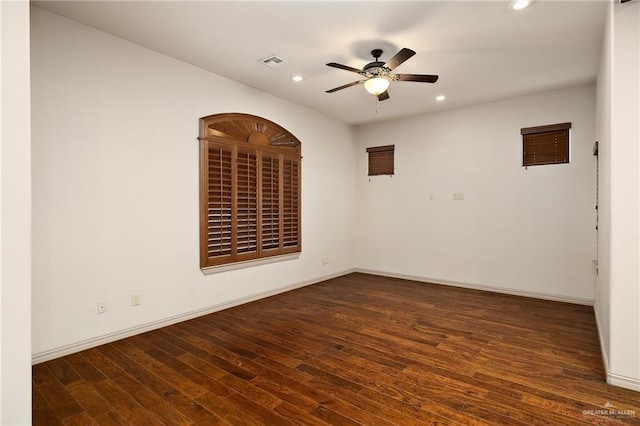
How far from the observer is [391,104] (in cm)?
526

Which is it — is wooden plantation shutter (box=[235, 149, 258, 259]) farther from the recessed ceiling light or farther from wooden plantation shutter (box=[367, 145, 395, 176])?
the recessed ceiling light

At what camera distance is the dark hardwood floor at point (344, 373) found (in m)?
2.07

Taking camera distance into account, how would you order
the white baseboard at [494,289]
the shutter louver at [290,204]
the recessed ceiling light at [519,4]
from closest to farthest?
the recessed ceiling light at [519,4]
the white baseboard at [494,289]
the shutter louver at [290,204]

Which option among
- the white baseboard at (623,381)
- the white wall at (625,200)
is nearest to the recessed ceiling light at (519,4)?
the white wall at (625,200)

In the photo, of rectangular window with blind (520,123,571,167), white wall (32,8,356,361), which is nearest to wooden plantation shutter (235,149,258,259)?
white wall (32,8,356,361)

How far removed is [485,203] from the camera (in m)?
5.24

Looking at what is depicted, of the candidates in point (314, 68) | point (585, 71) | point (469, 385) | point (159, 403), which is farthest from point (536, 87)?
point (159, 403)

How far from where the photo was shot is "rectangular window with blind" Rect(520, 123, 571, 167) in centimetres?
461

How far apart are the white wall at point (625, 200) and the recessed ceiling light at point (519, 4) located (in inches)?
21.9

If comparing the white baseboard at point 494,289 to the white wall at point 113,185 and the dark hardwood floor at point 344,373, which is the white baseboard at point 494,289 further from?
the white wall at point 113,185

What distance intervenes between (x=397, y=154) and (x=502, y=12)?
3.42m

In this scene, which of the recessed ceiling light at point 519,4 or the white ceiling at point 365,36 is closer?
the recessed ceiling light at point 519,4

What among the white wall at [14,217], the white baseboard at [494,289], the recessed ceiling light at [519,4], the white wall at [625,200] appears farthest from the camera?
the white baseboard at [494,289]

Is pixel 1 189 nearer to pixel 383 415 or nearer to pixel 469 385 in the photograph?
pixel 383 415
